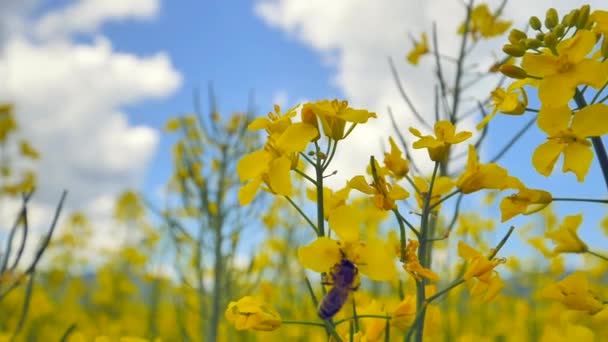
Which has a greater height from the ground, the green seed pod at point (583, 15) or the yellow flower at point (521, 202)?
the green seed pod at point (583, 15)

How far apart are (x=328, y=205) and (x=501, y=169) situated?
0.30 metres

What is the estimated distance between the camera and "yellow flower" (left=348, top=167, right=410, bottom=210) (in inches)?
35.1

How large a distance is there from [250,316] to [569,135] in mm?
587

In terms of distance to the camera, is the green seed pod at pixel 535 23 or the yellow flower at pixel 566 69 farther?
the green seed pod at pixel 535 23

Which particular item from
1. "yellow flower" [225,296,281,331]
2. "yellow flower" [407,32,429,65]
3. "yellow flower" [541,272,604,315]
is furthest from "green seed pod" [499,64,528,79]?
"yellow flower" [407,32,429,65]

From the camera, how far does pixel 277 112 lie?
939 millimetres

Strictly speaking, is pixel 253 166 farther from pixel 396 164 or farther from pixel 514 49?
pixel 514 49

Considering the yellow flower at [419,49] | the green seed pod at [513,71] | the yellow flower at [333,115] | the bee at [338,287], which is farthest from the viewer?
the yellow flower at [419,49]

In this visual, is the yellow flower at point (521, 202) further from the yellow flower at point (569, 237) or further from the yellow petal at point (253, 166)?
the yellow petal at point (253, 166)

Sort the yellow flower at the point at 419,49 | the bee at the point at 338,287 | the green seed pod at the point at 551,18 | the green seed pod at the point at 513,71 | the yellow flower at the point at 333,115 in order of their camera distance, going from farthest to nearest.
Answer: the yellow flower at the point at 419,49 < the green seed pod at the point at 551,18 < the green seed pod at the point at 513,71 < the yellow flower at the point at 333,115 < the bee at the point at 338,287

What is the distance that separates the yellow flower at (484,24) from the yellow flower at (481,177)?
4.41ft

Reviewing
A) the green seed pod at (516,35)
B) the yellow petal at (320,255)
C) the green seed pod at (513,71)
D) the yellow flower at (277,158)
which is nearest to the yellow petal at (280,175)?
the yellow flower at (277,158)

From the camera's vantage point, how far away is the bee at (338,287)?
747mm

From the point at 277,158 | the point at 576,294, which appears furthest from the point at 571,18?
the point at 277,158
